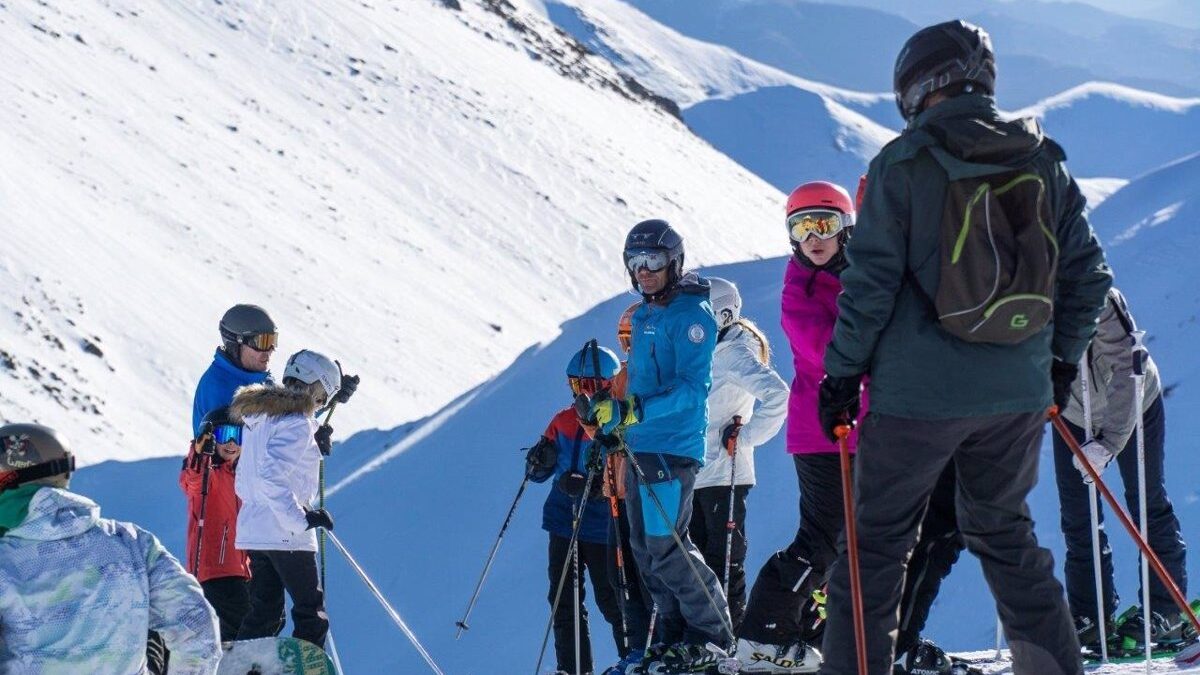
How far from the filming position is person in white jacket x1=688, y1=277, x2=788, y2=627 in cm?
652

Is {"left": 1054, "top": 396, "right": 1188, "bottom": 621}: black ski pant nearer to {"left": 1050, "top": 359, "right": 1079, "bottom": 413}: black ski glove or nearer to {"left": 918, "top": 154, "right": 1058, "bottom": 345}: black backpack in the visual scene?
{"left": 1050, "top": 359, "right": 1079, "bottom": 413}: black ski glove

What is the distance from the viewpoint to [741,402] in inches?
269

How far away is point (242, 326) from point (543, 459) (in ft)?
5.86

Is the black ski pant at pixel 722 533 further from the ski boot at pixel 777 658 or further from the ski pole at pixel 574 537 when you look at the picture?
the ski boot at pixel 777 658

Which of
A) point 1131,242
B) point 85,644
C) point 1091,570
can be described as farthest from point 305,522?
point 1131,242

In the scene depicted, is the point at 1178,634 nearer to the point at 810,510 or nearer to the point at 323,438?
the point at 810,510

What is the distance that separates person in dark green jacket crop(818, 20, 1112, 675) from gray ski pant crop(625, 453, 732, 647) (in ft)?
6.29

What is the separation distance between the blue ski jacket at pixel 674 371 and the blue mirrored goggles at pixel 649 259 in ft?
0.45

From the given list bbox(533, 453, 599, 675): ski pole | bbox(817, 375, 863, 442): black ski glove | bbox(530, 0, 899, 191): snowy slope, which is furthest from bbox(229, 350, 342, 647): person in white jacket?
bbox(530, 0, 899, 191): snowy slope

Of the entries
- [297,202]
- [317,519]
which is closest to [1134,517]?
[317,519]

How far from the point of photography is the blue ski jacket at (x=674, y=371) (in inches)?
223

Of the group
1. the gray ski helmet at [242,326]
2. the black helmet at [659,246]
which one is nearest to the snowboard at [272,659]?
the gray ski helmet at [242,326]

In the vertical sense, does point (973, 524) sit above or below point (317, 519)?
above

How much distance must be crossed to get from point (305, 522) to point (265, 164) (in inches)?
1075
